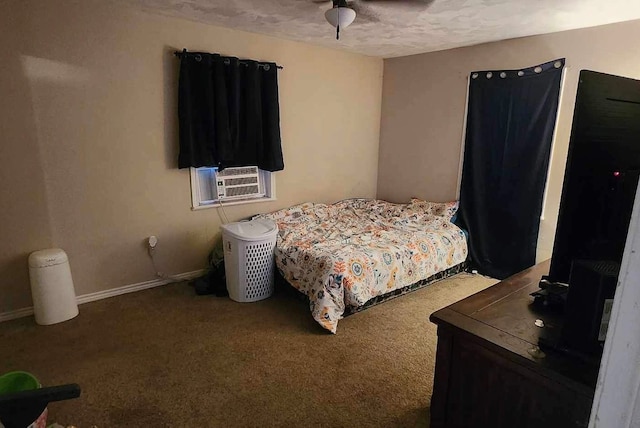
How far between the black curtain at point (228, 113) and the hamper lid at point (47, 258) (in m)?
1.07

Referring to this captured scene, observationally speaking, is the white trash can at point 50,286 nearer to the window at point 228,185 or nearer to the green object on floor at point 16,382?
the window at point 228,185

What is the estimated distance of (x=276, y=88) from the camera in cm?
344

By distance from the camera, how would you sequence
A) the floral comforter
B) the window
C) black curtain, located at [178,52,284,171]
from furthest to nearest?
the window < black curtain, located at [178,52,284,171] < the floral comforter

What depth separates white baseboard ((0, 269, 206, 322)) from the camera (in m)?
2.62

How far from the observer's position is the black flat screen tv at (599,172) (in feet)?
3.26

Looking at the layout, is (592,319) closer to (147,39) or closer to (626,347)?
(626,347)

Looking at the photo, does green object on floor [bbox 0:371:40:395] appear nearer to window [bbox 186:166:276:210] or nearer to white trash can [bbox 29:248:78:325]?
white trash can [bbox 29:248:78:325]

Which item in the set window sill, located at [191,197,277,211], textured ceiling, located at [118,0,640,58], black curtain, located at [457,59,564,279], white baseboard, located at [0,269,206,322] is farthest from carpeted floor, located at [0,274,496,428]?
textured ceiling, located at [118,0,640,58]

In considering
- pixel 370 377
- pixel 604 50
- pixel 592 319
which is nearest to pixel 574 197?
pixel 592 319

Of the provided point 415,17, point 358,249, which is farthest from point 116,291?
point 415,17

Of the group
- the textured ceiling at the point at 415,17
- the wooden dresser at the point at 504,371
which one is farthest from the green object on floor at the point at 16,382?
the textured ceiling at the point at 415,17

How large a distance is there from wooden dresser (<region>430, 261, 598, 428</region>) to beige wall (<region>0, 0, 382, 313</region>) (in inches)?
102

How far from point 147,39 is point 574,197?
3.03m

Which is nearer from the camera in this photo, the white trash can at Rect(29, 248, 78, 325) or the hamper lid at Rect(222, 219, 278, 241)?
the white trash can at Rect(29, 248, 78, 325)
